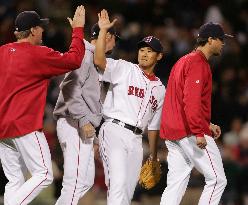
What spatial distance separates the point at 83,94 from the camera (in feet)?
Answer: 25.2

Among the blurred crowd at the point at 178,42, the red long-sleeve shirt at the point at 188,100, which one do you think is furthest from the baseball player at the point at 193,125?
the blurred crowd at the point at 178,42

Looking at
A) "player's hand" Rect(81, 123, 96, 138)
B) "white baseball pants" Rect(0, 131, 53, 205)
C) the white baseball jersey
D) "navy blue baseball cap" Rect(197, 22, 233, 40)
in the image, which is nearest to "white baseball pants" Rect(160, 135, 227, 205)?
the white baseball jersey

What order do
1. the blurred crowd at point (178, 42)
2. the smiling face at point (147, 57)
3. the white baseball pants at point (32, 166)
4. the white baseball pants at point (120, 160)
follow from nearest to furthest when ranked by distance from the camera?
the white baseball pants at point (32, 166)
the white baseball pants at point (120, 160)
the smiling face at point (147, 57)
the blurred crowd at point (178, 42)

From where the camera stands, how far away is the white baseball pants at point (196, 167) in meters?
7.47

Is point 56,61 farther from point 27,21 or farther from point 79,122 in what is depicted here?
point 79,122

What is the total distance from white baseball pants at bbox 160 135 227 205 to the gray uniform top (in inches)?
31.8

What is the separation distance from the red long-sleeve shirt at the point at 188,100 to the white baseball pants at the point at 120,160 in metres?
0.36

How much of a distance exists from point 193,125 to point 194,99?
0.24 metres

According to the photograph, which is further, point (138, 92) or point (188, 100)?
point (138, 92)

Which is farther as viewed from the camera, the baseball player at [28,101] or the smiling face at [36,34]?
the smiling face at [36,34]

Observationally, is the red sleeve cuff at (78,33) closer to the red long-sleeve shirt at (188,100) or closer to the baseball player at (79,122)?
the baseball player at (79,122)

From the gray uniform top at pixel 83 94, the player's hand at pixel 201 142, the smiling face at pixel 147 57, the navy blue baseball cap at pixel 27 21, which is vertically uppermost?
the navy blue baseball cap at pixel 27 21

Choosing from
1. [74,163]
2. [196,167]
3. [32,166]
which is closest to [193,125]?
[196,167]

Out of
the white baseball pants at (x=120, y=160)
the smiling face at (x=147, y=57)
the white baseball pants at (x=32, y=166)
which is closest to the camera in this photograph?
the white baseball pants at (x=32, y=166)
